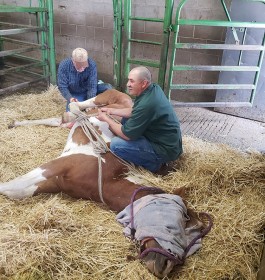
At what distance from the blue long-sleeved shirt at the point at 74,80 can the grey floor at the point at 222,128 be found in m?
1.45

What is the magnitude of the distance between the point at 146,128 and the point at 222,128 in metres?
2.02

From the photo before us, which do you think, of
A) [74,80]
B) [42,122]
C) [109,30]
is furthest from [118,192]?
[109,30]

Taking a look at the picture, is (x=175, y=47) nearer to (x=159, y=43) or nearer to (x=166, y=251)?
(x=159, y=43)

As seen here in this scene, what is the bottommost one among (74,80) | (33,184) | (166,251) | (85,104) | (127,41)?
(33,184)

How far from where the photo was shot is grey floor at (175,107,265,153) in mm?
4195

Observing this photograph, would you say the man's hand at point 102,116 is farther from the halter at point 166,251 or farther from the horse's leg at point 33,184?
the halter at point 166,251

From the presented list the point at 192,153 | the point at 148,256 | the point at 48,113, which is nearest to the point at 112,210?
the point at 148,256

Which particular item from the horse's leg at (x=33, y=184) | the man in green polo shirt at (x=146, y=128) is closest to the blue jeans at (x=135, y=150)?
the man in green polo shirt at (x=146, y=128)

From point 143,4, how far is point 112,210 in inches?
160

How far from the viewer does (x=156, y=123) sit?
295 cm

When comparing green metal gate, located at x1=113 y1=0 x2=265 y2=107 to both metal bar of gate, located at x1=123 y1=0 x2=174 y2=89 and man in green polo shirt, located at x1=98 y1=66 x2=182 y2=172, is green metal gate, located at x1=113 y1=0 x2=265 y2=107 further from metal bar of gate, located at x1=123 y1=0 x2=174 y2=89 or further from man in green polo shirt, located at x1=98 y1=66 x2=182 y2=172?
man in green polo shirt, located at x1=98 y1=66 x2=182 y2=172

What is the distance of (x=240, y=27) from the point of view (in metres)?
4.68

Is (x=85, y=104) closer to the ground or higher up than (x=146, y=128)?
closer to the ground

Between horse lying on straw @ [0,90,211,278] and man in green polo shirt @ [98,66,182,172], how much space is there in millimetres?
190
